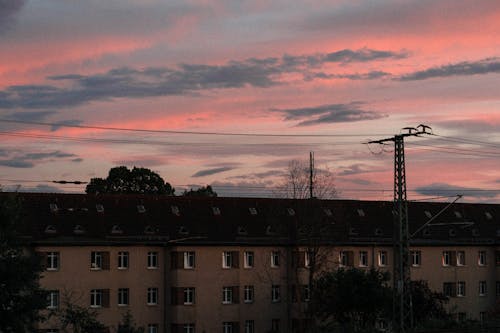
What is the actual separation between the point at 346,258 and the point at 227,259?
11522 millimetres

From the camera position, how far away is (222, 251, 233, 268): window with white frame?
8000cm

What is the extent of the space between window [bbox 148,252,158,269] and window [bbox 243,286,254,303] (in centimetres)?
805

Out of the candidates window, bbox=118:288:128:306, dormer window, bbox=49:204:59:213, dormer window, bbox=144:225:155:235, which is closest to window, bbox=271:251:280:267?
dormer window, bbox=144:225:155:235

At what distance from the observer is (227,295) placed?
79.6 m

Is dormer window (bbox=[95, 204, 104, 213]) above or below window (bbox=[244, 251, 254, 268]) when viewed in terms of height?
above

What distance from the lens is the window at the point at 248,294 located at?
80.6 metres

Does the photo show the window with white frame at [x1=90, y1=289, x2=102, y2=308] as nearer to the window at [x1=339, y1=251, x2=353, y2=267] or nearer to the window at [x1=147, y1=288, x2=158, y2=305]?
the window at [x1=147, y1=288, x2=158, y2=305]

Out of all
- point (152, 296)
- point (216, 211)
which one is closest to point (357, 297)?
point (152, 296)

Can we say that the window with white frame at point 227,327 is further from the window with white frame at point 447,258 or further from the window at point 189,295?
the window with white frame at point 447,258

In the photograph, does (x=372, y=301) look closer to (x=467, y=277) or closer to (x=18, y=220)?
(x=467, y=277)

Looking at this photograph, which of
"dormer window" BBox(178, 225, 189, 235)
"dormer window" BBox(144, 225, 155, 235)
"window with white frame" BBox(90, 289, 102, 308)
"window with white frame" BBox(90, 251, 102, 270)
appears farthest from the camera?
"dormer window" BBox(178, 225, 189, 235)

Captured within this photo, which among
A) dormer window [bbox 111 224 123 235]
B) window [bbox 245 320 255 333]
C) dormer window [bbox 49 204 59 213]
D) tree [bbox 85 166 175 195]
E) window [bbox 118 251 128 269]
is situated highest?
tree [bbox 85 166 175 195]

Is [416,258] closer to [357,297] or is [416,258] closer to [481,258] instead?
[481,258]

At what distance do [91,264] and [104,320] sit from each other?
445 centimetres
